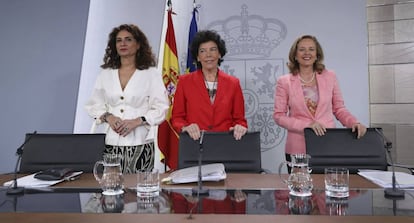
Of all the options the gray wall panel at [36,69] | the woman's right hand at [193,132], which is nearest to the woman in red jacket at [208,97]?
the woman's right hand at [193,132]

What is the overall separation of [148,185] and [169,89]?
199 centimetres

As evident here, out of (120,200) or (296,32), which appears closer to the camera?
(120,200)

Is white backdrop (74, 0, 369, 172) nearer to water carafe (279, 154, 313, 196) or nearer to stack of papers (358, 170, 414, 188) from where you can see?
stack of papers (358, 170, 414, 188)

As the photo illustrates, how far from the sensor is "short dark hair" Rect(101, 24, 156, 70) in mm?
2525

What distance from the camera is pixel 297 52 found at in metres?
2.60

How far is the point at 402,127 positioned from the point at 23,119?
3.66 meters

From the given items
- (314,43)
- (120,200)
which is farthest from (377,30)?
(120,200)

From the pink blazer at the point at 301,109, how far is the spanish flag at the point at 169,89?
1.04 m

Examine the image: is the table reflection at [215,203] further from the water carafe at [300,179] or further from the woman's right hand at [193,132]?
the woman's right hand at [193,132]

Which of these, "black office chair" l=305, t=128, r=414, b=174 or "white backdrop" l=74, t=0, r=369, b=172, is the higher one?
"white backdrop" l=74, t=0, r=369, b=172

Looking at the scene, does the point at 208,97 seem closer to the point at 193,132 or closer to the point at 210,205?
the point at 193,132

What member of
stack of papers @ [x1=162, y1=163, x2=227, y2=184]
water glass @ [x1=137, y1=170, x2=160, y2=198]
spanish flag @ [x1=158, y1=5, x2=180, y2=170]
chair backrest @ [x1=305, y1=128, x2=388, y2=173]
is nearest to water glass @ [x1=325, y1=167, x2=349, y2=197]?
stack of papers @ [x1=162, y1=163, x2=227, y2=184]

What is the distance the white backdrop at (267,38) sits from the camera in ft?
11.0

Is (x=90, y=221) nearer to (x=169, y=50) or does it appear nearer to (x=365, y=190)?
(x=365, y=190)
